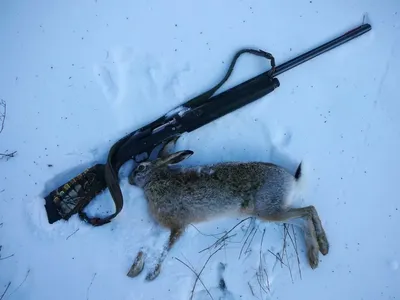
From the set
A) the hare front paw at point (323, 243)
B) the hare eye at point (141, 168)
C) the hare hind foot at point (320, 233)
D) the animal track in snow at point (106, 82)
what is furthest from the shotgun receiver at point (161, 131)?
the hare front paw at point (323, 243)

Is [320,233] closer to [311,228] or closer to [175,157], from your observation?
[311,228]

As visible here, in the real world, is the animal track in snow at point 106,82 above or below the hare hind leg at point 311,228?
above

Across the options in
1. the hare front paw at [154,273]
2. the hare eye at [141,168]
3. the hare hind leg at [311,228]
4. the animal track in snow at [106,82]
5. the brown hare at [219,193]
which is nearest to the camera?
the brown hare at [219,193]

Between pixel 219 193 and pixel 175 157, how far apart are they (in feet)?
1.84

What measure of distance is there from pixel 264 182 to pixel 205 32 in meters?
1.73

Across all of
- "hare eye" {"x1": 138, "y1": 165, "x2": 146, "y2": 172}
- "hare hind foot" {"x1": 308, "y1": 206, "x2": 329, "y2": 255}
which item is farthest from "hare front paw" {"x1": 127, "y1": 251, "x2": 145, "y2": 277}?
"hare hind foot" {"x1": 308, "y1": 206, "x2": 329, "y2": 255}

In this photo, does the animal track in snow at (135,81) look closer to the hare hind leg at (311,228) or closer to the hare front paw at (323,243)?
the hare hind leg at (311,228)

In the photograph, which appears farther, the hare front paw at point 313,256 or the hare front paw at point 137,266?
the hare front paw at point 137,266

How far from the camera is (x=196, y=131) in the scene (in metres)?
4.83

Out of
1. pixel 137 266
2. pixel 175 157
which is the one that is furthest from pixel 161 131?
pixel 137 266

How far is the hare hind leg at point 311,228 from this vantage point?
14.7 feet

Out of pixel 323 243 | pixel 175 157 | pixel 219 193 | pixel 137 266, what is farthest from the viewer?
pixel 137 266

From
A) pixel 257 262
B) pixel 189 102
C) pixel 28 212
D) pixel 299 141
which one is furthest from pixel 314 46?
pixel 28 212

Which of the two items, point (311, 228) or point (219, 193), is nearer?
point (219, 193)
